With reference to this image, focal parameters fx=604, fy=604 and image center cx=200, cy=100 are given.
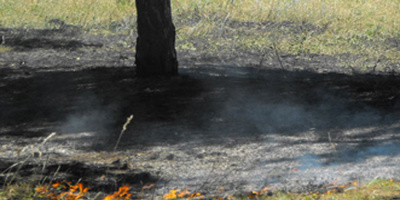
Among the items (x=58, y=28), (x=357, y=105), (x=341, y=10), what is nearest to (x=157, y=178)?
(x=357, y=105)

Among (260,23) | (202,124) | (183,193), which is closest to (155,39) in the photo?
(202,124)

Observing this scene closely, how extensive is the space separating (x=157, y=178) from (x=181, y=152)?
2.58 feet

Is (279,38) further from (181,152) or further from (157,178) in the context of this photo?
(157,178)

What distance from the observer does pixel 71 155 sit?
605 cm

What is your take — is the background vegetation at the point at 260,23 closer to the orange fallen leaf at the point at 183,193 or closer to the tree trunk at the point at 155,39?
the tree trunk at the point at 155,39

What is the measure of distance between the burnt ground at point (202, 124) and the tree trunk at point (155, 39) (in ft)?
0.80

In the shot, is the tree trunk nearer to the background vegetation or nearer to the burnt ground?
the burnt ground

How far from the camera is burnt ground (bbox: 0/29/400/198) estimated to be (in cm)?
534

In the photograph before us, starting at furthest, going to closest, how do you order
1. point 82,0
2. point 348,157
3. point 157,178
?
1. point 82,0
2. point 348,157
3. point 157,178

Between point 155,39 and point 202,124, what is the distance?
7.02 ft

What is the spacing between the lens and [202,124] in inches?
275

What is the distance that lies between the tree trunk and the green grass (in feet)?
8.92

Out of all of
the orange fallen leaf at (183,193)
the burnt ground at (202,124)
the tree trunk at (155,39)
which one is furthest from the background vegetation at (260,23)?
the orange fallen leaf at (183,193)

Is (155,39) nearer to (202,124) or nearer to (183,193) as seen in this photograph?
(202,124)
